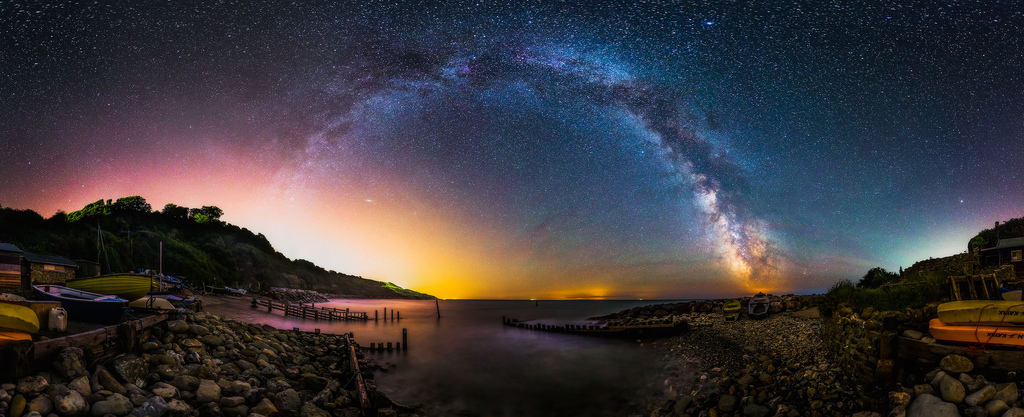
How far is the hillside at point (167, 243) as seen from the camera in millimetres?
63062

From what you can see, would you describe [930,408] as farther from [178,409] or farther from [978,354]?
[178,409]

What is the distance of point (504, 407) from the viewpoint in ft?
59.2

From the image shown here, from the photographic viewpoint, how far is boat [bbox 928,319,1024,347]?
24.2 ft

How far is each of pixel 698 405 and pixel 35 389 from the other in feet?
53.1

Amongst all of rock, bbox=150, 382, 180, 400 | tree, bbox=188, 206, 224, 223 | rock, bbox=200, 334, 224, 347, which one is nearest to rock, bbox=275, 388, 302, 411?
rock, bbox=150, 382, 180, 400

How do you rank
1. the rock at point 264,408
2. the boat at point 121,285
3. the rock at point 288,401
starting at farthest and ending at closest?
the boat at point 121,285
the rock at point 288,401
the rock at point 264,408

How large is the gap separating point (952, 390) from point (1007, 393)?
0.64 m

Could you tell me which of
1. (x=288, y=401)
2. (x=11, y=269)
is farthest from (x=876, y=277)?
(x=11, y=269)

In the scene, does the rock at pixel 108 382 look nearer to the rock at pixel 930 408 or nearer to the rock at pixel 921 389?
the rock at pixel 930 408

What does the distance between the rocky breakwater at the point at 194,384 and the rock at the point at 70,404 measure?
0.01 meters

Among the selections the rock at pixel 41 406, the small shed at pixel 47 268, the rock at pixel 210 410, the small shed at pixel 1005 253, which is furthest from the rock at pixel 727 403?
the small shed at pixel 47 268

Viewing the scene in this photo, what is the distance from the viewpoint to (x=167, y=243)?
84.1 metres

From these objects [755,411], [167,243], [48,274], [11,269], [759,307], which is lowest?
[755,411]

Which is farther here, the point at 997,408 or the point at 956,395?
the point at 956,395
